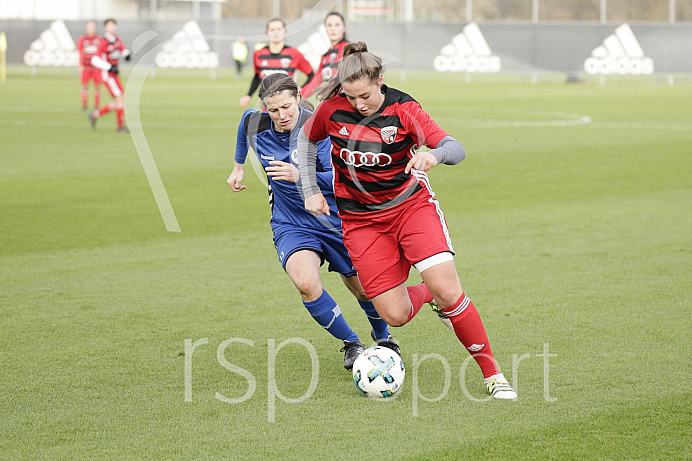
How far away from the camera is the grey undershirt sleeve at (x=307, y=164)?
193 inches

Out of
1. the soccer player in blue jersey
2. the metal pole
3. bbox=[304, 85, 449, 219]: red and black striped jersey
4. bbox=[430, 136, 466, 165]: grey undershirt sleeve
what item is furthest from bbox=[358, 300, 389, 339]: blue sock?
the metal pole

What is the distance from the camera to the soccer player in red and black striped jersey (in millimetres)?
4500

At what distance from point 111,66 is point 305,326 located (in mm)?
14045

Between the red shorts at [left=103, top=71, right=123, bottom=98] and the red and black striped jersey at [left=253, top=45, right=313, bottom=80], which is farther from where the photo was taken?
the red shorts at [left=103, top=71, right=123, bottom=98]

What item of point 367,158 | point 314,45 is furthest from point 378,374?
point 314,45

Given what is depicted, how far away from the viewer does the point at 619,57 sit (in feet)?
116

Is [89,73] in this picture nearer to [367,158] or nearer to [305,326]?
[305,326]

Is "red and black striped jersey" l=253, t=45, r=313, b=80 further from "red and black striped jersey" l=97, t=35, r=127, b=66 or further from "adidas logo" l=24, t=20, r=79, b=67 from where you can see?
"adidas logo" l=24, t=20, r=79, b=67

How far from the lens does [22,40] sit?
133 feet

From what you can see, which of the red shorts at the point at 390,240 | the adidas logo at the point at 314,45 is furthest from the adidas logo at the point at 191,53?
the red shorts at the point at 390,240

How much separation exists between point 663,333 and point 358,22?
34.6m

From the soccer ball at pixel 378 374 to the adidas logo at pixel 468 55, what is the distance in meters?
33.2

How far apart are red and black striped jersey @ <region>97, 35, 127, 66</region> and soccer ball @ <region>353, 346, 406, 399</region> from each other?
51.6 ft

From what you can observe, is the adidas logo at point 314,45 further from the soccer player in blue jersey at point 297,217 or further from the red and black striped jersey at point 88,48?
the soccer player in blue jersey at point 297,217
